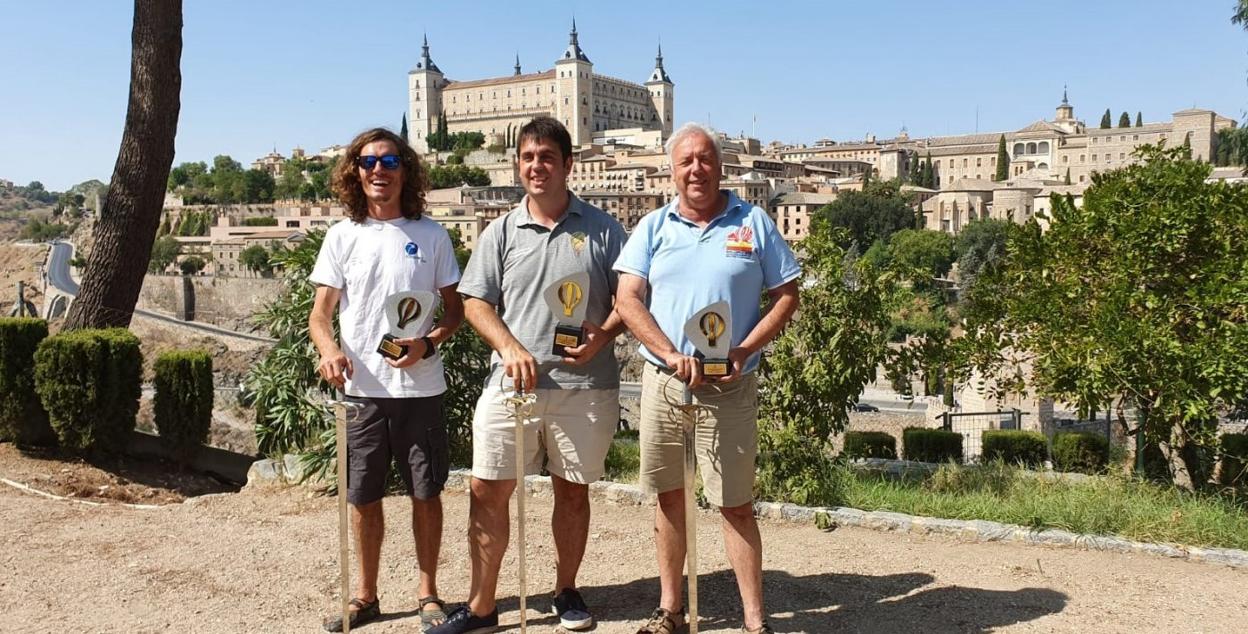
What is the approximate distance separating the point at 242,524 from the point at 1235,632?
4.59m

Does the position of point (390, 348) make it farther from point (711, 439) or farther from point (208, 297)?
point (208, 297)

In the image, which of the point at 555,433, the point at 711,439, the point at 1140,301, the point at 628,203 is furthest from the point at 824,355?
the point at 628,203

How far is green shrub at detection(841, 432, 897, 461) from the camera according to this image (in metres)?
11.6

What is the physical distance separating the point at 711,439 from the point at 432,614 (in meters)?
1.27

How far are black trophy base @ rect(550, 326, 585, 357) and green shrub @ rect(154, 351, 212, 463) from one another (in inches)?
206

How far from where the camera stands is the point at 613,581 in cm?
426

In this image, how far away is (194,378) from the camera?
7.61 metres

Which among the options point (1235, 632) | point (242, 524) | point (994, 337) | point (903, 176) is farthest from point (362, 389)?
point (903, 176)

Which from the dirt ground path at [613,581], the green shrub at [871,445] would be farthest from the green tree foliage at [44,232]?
the dirt ground path at [613,581]

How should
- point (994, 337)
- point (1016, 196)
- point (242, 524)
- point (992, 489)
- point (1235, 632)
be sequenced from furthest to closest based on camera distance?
point (1016, 196), point (994, 337), point (992, 489), point (242, 524), point (1235, 632)

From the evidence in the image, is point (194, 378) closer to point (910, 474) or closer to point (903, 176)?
point (910, 474)

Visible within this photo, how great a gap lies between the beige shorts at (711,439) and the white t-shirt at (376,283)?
83 centimetres

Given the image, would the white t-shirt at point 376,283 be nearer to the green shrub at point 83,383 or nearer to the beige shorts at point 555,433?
the beige shorts at point 555,433

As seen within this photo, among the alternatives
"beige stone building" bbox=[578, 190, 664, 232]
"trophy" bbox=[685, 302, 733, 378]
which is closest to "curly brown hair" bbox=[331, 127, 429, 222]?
"trophy" bbox=[685, 302, 733, 378]
